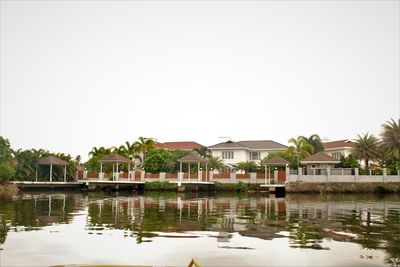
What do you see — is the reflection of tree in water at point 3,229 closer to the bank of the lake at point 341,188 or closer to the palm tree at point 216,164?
the bank of the lake at point 341,188

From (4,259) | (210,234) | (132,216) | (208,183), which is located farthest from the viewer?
(208,183)

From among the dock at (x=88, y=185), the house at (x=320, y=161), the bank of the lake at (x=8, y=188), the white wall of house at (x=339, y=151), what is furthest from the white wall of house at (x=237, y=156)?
the bank of the lake at (x=8, y=188)

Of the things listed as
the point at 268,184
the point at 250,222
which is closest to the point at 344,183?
the point at 268,184

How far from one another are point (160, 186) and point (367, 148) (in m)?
31.7

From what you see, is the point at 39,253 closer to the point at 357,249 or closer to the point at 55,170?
the point at 357,249

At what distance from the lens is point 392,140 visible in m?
57.3

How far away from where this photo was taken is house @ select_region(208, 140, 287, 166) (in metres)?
67.6

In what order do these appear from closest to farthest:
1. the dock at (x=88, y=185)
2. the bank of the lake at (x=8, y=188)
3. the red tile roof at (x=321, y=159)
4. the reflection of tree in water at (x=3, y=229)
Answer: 1. the reflection of tree in water at (x=3, y=229)
2. the bank of the lake at (x=8, y=188)
3. the red tile roof at (x=321, y=159)
4. the dock at (x=88, y=185)

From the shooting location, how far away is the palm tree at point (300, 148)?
59500mm

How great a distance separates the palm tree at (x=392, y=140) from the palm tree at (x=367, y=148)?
1.23m

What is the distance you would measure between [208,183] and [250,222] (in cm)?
3293

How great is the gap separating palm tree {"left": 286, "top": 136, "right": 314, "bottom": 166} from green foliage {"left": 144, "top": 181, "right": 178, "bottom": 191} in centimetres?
1974

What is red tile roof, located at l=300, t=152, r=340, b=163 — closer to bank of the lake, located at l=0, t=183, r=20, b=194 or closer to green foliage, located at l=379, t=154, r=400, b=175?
green foliage, located at l=379, t=154, r=400, b=175

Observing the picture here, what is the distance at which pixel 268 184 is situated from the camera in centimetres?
4916
